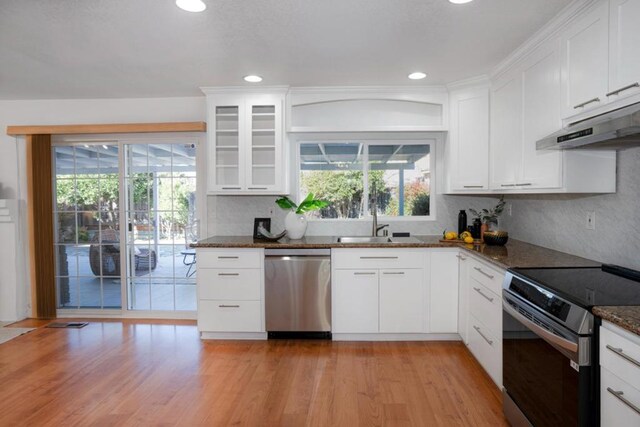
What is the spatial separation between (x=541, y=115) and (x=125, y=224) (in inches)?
160

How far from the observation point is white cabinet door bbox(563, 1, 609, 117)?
1.89 meters

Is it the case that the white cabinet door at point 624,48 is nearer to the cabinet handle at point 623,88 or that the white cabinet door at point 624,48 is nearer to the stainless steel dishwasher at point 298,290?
the cabinet handle at point 623,88

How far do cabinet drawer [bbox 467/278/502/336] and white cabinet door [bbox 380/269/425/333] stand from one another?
1.56ft

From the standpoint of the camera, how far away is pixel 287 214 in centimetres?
391

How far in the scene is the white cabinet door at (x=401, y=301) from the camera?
337 cm

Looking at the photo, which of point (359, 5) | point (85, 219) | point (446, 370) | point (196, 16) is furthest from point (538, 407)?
point (85, 219)

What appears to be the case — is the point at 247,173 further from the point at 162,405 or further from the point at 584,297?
the point at 584,297

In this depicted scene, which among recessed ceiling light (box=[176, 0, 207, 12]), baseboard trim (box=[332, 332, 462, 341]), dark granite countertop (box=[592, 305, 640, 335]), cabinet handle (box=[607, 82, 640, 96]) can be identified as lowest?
baseboard trim (box=[332, 332, 462, 341])

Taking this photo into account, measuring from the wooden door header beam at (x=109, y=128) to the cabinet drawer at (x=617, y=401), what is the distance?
368cm

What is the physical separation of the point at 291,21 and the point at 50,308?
407 cm

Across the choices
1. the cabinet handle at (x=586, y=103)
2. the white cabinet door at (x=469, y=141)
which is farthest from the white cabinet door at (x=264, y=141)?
the cabinet handle at (x=586, y=103)

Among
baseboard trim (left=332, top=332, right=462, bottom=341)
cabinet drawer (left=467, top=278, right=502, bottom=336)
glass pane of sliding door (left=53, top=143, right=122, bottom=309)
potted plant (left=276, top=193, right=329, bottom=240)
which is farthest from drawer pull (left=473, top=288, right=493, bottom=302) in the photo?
glass pane of sliding door (left=53, top=143, right=122, bottom=309)

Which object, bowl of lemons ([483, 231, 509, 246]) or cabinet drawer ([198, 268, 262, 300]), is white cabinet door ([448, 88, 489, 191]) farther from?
cabinet drawer ([198, 268, 262, 300])

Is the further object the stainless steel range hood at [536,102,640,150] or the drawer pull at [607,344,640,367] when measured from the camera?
the stainless steel range hood at [536,102,640,150]
